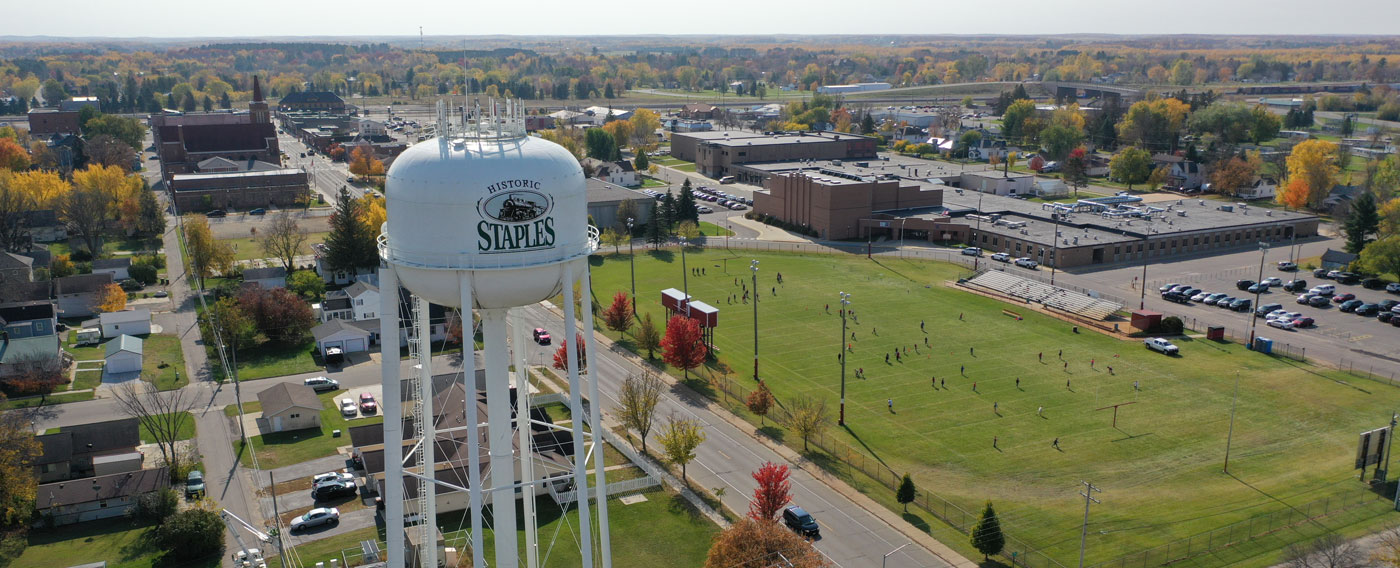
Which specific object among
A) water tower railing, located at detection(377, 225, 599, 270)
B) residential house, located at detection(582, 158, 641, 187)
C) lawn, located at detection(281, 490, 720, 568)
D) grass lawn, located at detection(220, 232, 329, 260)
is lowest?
lawn, located at detection(281, 490, 720, 568)

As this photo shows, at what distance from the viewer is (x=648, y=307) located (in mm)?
72562

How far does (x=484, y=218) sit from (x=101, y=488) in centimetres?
2657

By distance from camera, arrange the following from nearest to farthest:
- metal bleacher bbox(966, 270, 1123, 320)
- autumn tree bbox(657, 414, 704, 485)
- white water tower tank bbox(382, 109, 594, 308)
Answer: white water tower tank bbox(382, 109, 594, 308)
autumn tree bbox(657, 414, 704, 485)
metal bleacher bbox(966, 270, 1123, 320)

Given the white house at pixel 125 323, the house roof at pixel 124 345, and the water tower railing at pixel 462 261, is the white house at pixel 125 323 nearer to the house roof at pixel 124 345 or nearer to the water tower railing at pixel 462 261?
the house roof at pixel 124 345

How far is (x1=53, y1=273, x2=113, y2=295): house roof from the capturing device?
226ft

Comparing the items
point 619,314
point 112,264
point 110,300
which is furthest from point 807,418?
point 112,264

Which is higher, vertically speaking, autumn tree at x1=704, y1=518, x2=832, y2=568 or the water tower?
the water tower

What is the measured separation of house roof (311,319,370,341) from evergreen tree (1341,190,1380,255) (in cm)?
7896

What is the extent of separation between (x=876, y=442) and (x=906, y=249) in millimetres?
46079

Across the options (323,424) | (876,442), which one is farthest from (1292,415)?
(323,424)

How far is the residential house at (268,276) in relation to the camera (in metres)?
73.7

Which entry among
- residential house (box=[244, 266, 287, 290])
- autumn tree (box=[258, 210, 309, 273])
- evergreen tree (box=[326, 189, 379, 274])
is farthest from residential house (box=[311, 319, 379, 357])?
autumn tree (box=[258, 210, 309, 273])

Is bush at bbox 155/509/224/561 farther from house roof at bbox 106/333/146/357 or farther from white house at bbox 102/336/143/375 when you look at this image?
house roof at bbox 106/333/146/357

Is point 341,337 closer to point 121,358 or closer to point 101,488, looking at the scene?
point 121,358
